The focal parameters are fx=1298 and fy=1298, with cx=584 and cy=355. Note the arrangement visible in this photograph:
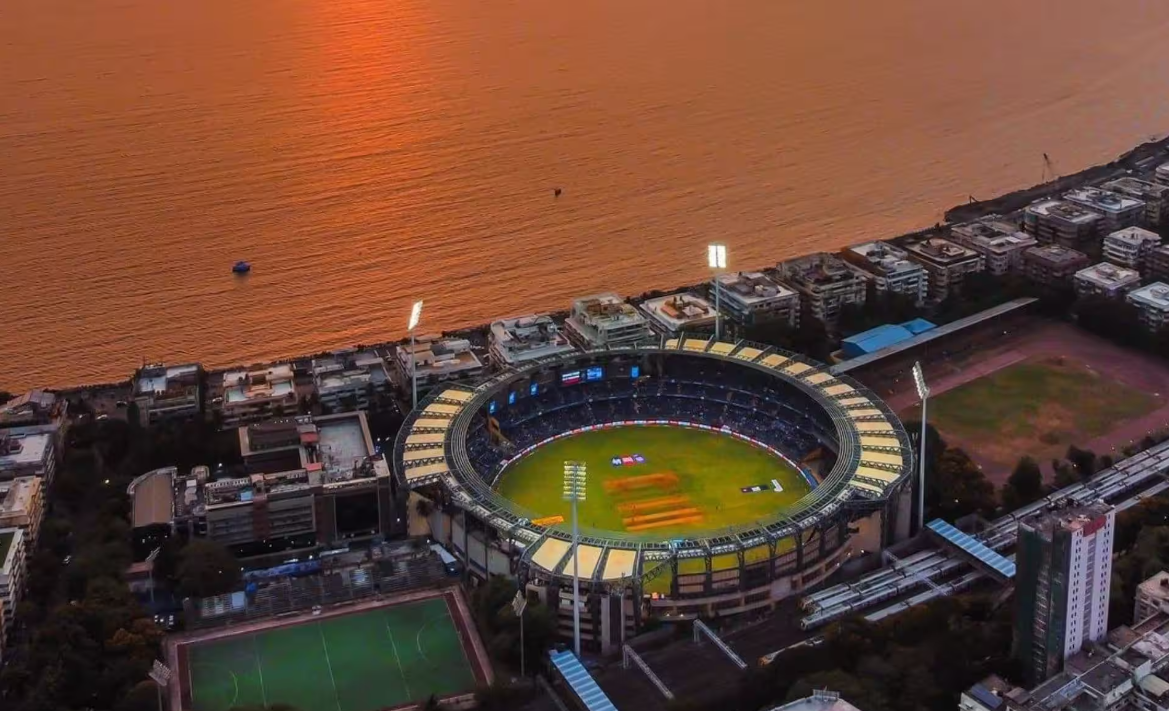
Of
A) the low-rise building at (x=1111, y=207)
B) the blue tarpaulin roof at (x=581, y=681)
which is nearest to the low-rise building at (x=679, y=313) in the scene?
the blue tarpaulin roof at (x=581, y=681)

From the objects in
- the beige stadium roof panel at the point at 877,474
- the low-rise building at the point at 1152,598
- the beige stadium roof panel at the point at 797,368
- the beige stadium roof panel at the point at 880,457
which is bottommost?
the low-rise building at the point at 1152,598

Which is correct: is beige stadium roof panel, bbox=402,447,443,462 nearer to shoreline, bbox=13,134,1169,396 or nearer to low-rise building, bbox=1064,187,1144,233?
shoreline, bbox=13,134,1169,396

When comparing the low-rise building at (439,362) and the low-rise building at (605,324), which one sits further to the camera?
the low-rise building at (605,324)

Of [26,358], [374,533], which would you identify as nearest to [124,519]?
[374,533]

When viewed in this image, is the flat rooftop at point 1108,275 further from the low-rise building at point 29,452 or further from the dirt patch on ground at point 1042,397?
the low-rise building at point 29,452

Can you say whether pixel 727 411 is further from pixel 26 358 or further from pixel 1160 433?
pixel 26 358

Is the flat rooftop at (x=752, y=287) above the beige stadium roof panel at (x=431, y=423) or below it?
above

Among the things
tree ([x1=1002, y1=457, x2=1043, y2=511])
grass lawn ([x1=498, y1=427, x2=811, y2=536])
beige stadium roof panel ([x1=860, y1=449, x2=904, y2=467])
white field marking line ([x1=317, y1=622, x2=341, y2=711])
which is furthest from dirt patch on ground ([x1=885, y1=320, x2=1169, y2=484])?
white field marking line ([x1=317, y1=622, x2=341, y2=711])
